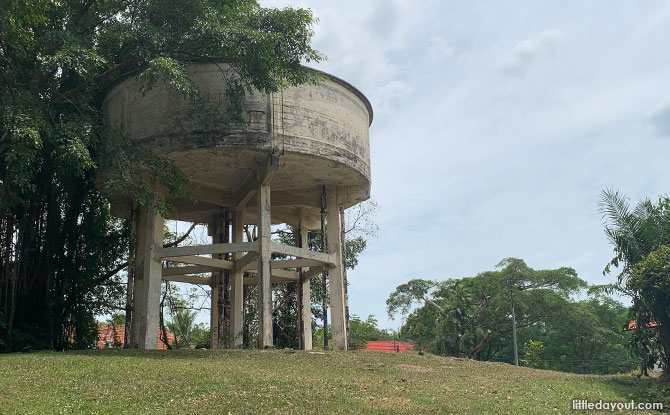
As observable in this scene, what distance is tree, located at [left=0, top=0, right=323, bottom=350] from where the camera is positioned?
16453 mm

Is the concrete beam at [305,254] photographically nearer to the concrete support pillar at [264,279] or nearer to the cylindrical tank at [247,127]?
the concrete support pillar at [264,279]

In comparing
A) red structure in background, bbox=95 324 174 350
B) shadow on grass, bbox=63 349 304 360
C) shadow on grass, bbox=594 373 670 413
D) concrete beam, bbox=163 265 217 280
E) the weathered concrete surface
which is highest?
the weathered concrete surface

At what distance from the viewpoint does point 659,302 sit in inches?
678

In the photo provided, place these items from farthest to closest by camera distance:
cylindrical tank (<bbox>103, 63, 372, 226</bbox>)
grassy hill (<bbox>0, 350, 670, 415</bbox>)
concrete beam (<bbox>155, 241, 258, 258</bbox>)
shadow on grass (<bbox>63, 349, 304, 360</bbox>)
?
concrete beam (<bbox>155, 241, 258, 258</bbox>), cylindrical tank (<bbox>103, 63, 372, 226</bbox>), shadow on grass (<bbox>63, 349, 304, 360</bbox>), grassy hill (<bbox>0, 350, 670, 415</bbox>)

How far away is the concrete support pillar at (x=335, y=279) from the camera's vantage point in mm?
22844

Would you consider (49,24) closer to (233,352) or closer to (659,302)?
(233,352)

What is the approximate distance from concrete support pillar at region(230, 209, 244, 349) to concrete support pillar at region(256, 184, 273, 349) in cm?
349

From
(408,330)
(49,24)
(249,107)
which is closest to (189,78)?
(249,107)

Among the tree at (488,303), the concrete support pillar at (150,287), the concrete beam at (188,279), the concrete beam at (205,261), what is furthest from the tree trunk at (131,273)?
the tree at (488,303)

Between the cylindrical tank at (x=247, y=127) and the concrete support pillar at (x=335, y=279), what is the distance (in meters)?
1.47

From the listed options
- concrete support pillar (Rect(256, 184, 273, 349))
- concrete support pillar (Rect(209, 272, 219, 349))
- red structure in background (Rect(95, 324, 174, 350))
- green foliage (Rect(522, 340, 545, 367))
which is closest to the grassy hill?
concrete support pillar (Rect(256, 184, 273, 349))

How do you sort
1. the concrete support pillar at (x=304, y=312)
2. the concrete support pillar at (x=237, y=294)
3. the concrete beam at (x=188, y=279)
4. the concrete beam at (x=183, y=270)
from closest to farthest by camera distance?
1. the concrete beam at (x=183, y=270)
2. the concrete support pillar at (x=237, y=294)
3. the concrete support pillar at (x=304, y=312)
4. the concrete beam at (x=188, y=279)

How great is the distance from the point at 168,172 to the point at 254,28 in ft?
16.6

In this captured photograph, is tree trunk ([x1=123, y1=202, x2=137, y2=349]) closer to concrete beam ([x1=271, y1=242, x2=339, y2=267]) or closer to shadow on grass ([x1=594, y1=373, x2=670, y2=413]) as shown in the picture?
concrete beam ([x1=271, y1=242, x2=339, y2=267])
